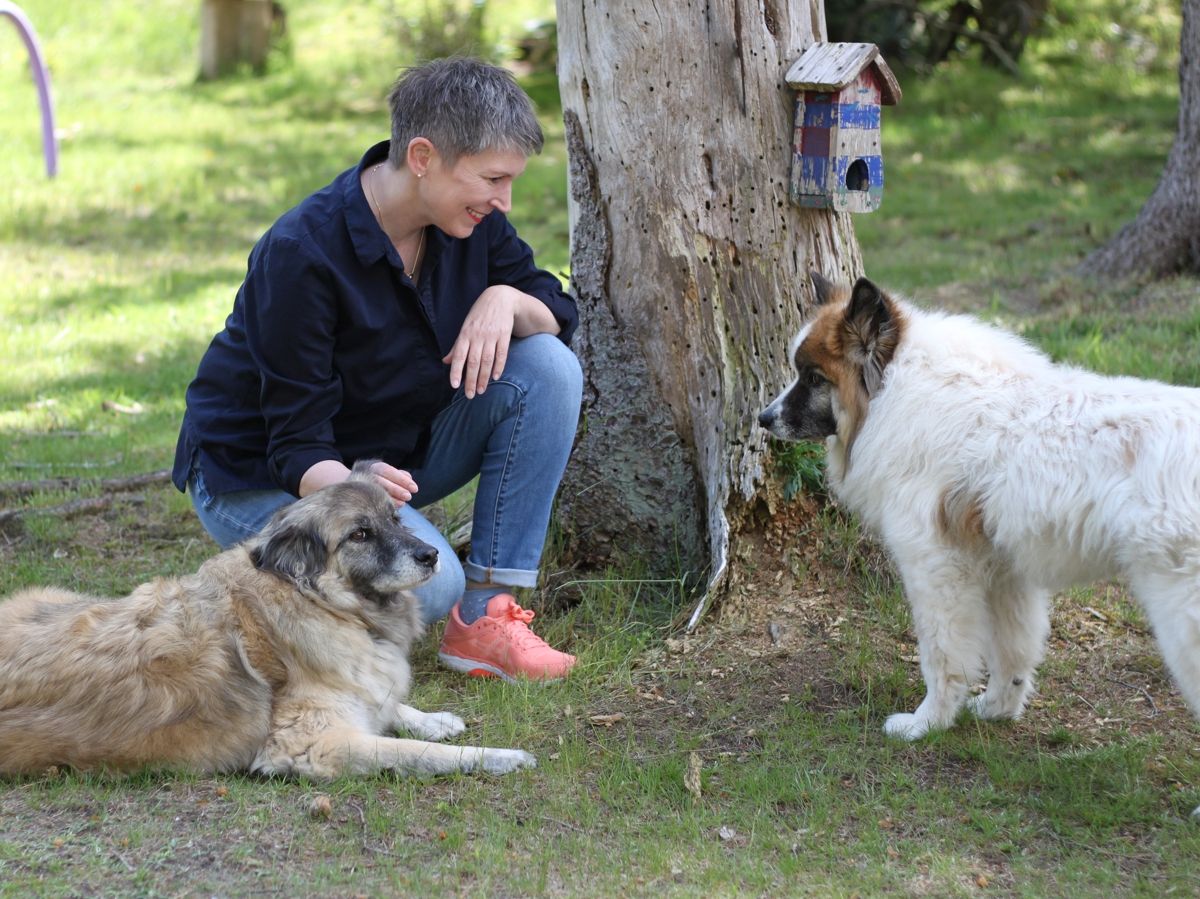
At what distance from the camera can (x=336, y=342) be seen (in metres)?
3.96

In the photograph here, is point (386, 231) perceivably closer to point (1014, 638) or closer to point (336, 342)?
point (336, 342)

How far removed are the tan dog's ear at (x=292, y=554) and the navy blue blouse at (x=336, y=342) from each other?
0.76ft

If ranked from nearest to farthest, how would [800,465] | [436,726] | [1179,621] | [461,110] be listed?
[1179,621], [461,110], [436,726], [800,465]

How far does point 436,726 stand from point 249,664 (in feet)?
2.05

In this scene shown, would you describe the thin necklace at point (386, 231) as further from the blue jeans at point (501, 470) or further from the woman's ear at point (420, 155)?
the blue jeans at point (501, 470)

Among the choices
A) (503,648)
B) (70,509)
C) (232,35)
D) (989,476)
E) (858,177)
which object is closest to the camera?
(989,476)

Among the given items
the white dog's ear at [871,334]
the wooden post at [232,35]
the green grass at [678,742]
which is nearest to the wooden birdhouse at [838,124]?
the white dog's ear at [871,334]

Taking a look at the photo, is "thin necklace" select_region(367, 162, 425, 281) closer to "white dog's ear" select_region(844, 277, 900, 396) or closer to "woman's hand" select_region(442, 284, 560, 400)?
"woman's hand" select_region(442, 284, 560, 400)

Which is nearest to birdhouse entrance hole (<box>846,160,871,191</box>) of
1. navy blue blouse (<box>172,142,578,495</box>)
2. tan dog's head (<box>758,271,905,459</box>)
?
tan dog's head (<box>758,271,905,459</box>)

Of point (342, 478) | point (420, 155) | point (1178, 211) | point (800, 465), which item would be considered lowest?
point (800, 465)

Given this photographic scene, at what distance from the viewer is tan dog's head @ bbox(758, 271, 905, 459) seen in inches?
149

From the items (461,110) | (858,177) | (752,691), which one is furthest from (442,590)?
(858,177)

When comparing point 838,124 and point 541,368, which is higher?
point 838,124

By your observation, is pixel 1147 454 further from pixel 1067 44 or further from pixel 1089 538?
pixel 1067 44
